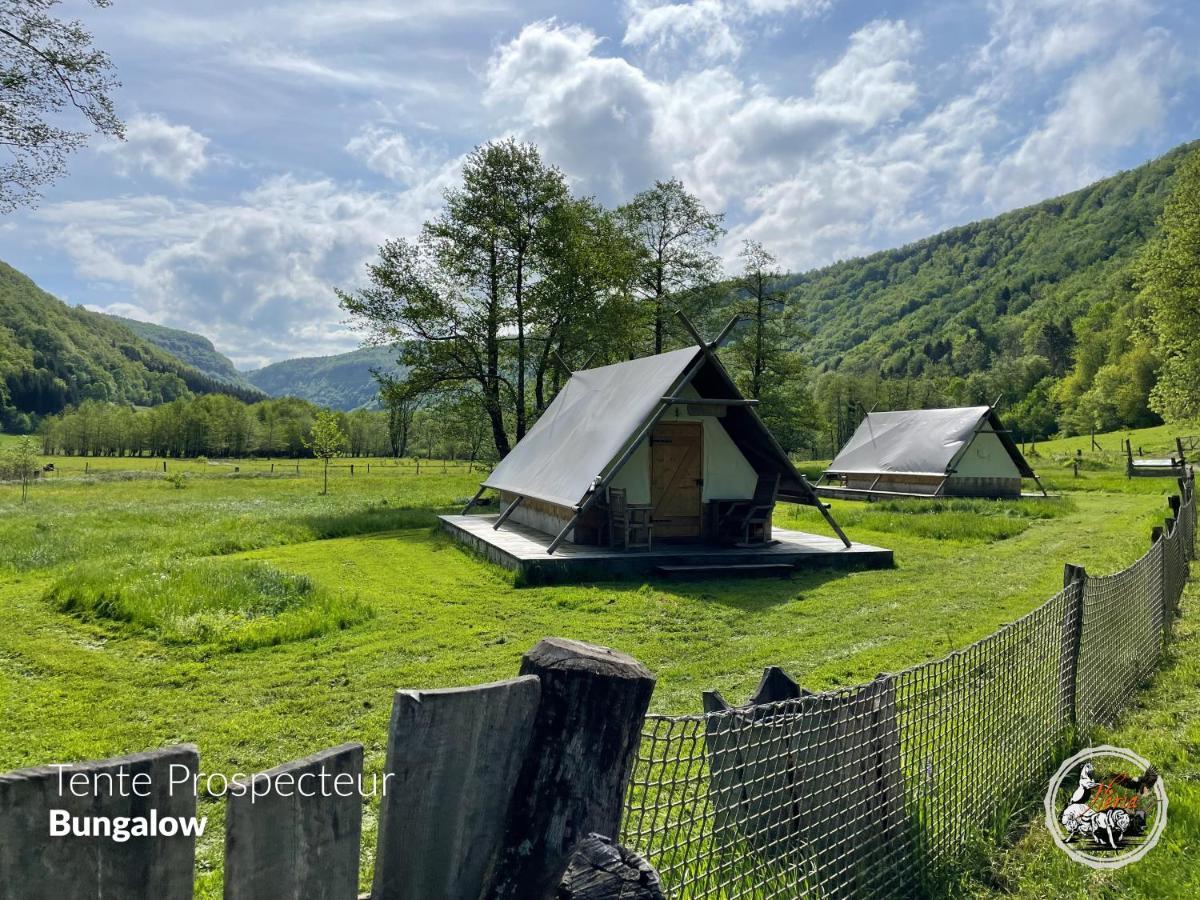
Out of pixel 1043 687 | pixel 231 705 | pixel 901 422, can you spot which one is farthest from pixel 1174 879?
pixel 901 422

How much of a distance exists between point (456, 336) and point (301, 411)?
366ft

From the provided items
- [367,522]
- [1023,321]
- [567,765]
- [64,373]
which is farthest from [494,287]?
[64,373]

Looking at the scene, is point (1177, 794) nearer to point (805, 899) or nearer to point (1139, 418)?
point (805, 899)

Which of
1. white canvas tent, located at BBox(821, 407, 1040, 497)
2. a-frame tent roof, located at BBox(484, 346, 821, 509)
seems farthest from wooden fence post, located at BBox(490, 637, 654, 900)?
white canvas tent, located at BBox(821, 407, 1040, 497)

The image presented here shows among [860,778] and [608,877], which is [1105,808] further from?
[608,877]

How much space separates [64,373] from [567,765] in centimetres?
19019

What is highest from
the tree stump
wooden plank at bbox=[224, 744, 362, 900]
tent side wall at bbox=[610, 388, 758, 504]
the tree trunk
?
the tree trunk

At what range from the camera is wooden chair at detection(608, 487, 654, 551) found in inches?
539

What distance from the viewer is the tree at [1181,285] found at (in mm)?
28953

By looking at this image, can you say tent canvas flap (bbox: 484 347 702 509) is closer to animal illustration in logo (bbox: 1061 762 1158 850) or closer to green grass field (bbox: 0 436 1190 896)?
green grass field (bbox: 0 436 1190 896)

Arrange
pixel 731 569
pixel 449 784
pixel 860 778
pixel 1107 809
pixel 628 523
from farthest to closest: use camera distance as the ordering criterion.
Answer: pixel 628 523, pixel 731 569, pixel 1107 809, pixel 860 778, pixel 449 784

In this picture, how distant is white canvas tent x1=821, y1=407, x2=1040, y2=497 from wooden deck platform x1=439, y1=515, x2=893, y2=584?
15.1m

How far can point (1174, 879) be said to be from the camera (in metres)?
3.63

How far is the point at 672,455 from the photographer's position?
48.2ft
